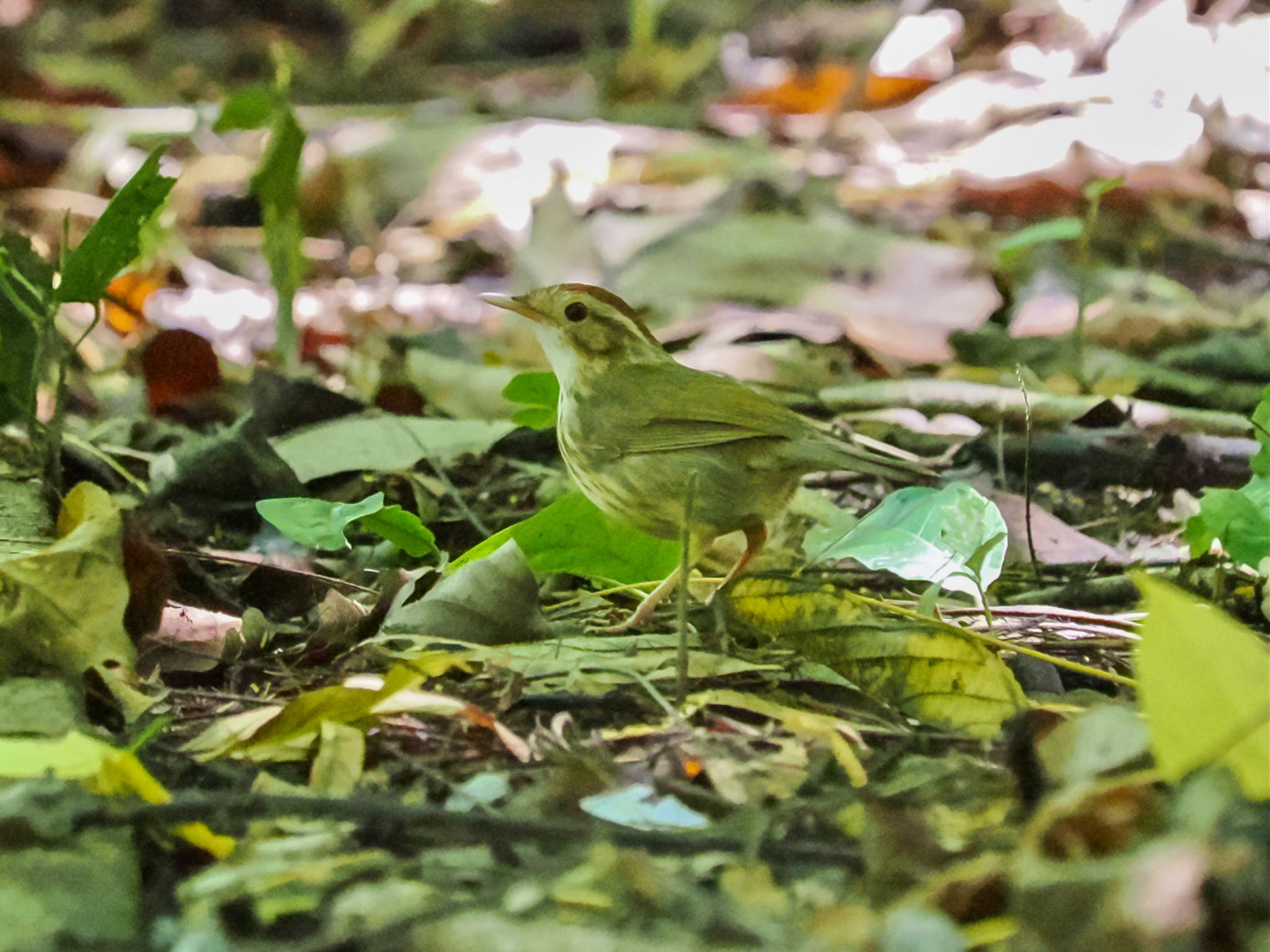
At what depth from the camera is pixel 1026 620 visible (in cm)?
248

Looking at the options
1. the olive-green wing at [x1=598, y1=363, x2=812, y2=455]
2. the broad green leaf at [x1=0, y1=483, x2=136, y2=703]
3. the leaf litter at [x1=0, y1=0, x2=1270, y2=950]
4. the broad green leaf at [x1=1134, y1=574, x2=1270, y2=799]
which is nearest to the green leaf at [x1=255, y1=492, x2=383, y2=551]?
the leaf litter at [x1=0, y1=0, x2=1270, y2=950]

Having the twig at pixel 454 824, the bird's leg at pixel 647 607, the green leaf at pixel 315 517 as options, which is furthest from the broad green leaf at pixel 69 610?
the bird's leg at pixel 647 607

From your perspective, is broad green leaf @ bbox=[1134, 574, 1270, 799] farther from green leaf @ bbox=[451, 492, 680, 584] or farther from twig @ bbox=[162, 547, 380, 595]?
twig @ bbox=[162, 547, 380, 595]

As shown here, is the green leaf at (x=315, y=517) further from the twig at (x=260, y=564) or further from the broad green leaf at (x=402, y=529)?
the twig at (x=260, y=564)

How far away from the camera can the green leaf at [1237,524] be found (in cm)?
221

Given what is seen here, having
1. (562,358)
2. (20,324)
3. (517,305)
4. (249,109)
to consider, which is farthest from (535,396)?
(249,109)

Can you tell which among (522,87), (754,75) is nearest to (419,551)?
(522,87)

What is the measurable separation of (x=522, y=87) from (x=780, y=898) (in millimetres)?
8675

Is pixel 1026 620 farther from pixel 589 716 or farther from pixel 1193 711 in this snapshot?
pixel 1193 711

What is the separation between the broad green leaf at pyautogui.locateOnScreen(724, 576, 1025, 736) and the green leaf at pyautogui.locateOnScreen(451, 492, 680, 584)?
1.13 ft

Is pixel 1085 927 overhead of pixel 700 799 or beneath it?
overhead

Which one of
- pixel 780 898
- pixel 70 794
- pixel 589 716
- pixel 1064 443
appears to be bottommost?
pixel 1064 443

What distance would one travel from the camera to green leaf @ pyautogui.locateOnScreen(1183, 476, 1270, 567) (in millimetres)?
2215

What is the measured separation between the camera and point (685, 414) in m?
2.79
